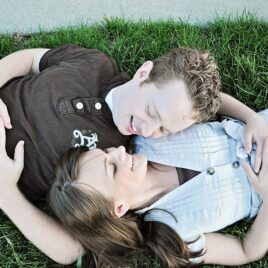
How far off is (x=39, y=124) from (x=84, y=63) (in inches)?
16.7

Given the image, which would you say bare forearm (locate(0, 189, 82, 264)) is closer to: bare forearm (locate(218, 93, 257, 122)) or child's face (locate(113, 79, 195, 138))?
child's face (locate(113, 79, 195, 138))

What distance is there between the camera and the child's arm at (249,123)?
8.59 feet

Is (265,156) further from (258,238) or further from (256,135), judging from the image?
(258,238)

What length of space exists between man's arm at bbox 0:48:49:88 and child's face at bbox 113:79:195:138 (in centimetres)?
62

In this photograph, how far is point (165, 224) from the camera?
8.28 feet

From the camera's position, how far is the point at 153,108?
236cm

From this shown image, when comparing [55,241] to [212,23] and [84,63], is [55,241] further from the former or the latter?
[212,23]

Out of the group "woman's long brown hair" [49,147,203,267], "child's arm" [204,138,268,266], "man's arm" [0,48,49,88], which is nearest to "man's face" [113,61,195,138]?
"woman's long brown hair" [49,147,203,267]

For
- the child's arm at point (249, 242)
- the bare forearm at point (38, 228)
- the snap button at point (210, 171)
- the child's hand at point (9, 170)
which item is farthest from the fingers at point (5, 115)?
the child's arm at point (249, 242)

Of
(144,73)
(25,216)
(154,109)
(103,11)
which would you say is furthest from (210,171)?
(103,11)

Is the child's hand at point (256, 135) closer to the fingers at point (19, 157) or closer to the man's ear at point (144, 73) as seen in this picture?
the man's ear at point (144, 73)

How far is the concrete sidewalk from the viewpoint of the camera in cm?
321

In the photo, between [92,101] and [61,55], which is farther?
[61,55]

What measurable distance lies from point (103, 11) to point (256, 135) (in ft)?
4.25
